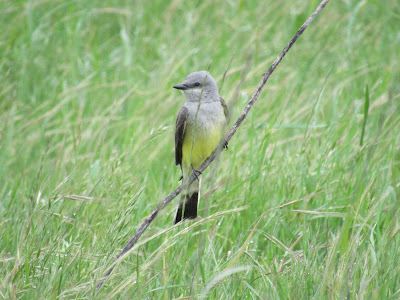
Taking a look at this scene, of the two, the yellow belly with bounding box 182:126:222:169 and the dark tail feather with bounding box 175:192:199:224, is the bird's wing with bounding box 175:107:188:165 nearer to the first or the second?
the yellow belly with bounding box 182:126:222:169

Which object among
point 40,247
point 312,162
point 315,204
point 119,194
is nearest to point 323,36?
point 312,162

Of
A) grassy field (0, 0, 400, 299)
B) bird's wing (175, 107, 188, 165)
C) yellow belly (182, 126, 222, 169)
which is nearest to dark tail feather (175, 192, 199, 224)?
grassy field (0, 0, 400, 299)

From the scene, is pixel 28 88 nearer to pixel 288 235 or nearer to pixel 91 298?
pixel 288 235

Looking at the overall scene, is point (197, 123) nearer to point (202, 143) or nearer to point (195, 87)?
point (202, 143)

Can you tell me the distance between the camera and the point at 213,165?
2.21 m

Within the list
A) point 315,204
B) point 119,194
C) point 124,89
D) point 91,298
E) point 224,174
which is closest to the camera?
point 91,298

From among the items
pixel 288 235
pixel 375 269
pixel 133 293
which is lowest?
pixel 288 235

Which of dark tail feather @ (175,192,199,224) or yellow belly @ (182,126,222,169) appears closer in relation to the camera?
dark tail feather @ (175,192,199,224)

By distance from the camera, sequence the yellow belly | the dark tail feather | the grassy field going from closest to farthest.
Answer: the grassy field → the dark tail feather → the yellow belly

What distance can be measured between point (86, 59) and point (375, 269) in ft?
16.0

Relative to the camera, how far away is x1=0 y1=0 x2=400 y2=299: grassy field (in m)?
2.63

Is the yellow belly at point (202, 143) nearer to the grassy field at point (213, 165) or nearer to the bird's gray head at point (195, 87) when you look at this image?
the grassy field at point (213, 165)

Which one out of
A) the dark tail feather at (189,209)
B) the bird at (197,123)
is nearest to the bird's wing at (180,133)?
the bird at (197,123)

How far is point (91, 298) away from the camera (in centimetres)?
226
